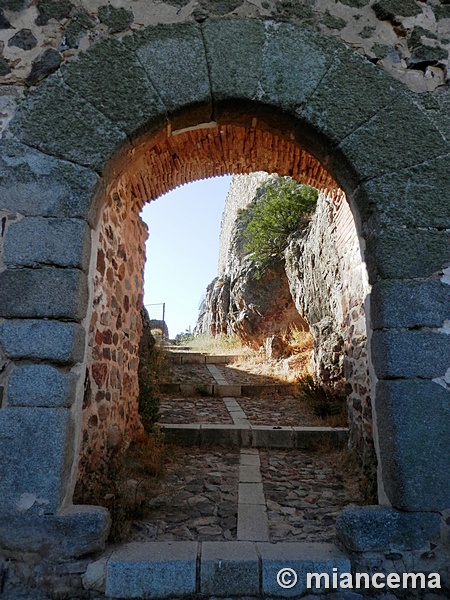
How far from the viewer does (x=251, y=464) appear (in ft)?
13.1

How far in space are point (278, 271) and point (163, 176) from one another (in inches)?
266

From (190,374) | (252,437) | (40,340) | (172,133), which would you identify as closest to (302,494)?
(252,437)

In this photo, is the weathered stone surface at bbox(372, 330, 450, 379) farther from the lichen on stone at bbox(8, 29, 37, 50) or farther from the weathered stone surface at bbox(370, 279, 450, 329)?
the lichen on stone at bbox(8, 29, 37, 50)

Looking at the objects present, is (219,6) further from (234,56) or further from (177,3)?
(234,56)

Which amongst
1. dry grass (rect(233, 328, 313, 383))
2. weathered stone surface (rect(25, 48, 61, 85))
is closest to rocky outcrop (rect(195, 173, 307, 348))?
dry grass (rect(233, 328, 313, 383))

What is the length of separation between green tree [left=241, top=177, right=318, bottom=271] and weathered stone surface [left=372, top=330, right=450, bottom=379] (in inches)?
275

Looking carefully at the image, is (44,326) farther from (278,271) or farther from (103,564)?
(278,271)

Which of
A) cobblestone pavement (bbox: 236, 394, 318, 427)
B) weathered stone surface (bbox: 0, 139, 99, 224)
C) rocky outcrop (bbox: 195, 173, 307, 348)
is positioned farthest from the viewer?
rocky outcrop (bbox: 195, 173, 307, 348)

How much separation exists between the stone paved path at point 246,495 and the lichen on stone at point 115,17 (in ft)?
11.2

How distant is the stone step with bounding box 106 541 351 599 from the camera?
1911mm

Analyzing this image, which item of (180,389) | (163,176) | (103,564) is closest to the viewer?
(103,564)

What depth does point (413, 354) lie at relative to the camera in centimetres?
211

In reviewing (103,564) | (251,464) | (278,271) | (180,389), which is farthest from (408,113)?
(278,271)

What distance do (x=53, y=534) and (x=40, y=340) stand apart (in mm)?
1029
